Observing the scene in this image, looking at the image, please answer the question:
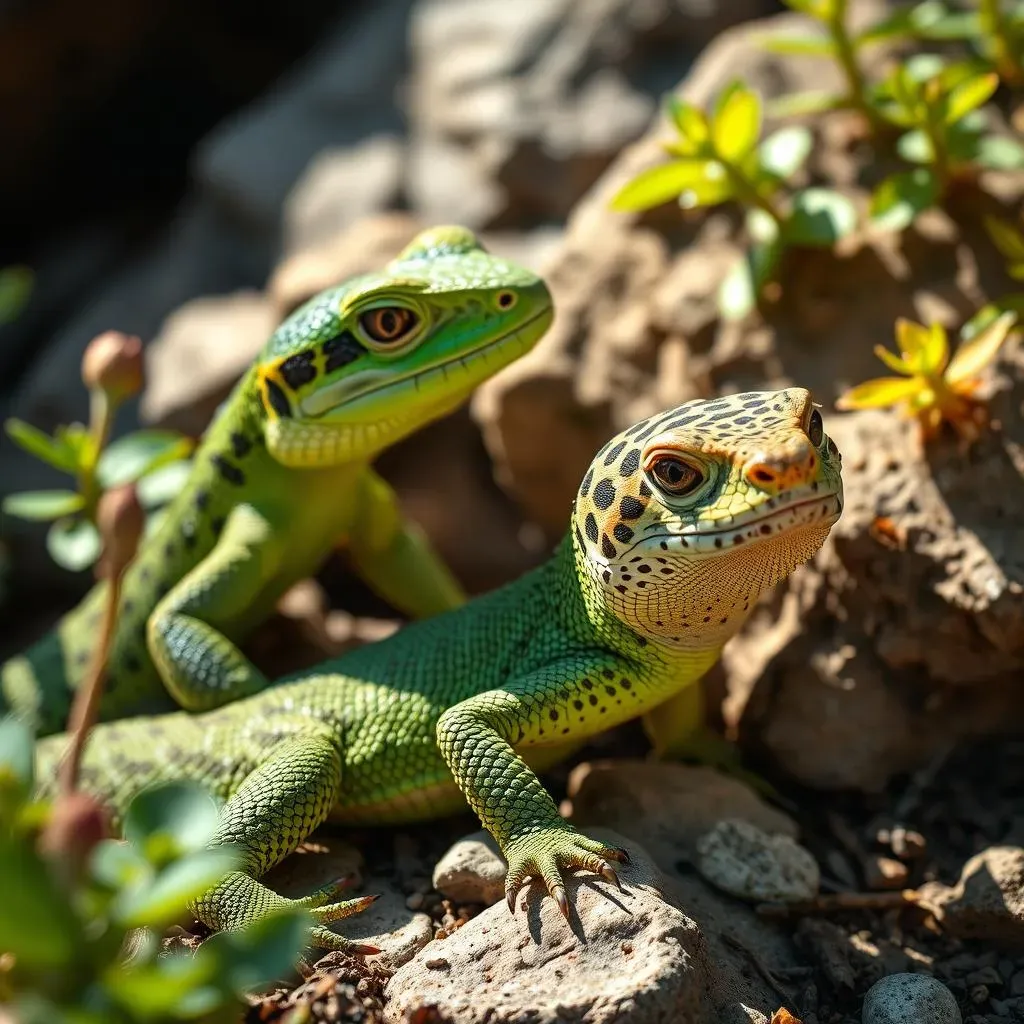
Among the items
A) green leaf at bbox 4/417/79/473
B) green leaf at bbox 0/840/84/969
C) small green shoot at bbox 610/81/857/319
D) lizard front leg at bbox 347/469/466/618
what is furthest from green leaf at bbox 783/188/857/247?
green leaf at bbox 0/840/84/969

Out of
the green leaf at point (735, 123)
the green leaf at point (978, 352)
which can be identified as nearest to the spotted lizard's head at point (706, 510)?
the green leaf at point (978, 352)

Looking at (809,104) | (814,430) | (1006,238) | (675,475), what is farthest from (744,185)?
(675,475)

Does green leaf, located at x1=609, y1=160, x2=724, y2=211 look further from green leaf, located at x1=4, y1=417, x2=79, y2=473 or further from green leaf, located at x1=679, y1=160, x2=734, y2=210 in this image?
green leaf, located at x1=4, y1=417, x2=79, y2=473

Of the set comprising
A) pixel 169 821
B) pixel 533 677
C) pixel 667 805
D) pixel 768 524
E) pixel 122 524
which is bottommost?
pixel 667 805

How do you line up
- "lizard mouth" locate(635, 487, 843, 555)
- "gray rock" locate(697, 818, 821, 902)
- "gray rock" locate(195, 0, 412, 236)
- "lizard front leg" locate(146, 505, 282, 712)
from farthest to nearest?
1. "gray rock" locate(195, 0, 412, 236)
2. "lizard front leg" locate(146, 505, 282, 712)
3. "gray rock" locate(697, 818, 821, 902)
4. "lizard mouth" locate(635, 487, 843, 555)

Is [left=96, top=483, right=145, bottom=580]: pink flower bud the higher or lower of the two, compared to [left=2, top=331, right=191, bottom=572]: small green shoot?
higher

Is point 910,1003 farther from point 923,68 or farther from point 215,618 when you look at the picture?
point 923,68

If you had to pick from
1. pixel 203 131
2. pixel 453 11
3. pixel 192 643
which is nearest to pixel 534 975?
pixel 192 643
